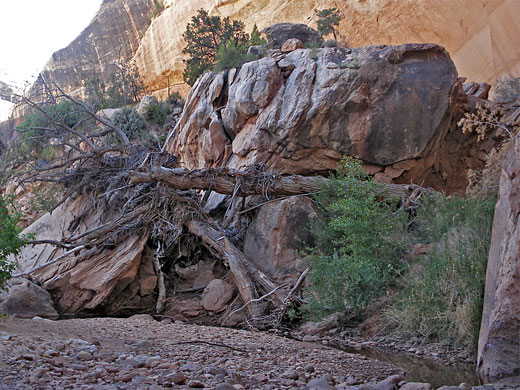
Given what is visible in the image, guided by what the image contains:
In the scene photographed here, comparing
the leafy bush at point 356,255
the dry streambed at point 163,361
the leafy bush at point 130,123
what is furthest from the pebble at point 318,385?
the leafy bush at point 130,123

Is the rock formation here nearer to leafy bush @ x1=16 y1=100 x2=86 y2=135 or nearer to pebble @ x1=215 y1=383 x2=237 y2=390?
leafy bush @ x1=16 y1=100 x2=86 y2=135

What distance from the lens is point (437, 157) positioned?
13117mm

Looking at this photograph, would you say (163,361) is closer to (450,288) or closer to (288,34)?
(450,288)

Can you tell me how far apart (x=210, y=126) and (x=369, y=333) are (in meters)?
8.38

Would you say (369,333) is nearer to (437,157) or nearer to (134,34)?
(437,157)

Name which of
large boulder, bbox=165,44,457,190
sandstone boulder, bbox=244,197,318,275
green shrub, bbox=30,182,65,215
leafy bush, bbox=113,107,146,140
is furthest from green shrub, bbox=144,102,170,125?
sandstone boulder, bbox=244,197,318,275

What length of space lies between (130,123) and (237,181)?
921cm

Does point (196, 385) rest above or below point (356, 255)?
above

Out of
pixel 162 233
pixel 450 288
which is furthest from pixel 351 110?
pixel 450 288

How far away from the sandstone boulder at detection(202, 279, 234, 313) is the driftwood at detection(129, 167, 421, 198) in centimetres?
219

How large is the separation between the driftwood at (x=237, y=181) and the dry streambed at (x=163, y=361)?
4575mm

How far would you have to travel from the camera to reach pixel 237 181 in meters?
10.9

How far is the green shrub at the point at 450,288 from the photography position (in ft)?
19.1

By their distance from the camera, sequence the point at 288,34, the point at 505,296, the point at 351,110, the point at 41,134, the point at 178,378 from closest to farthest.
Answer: the point at 178,378, the point at 505,296, the point at 351,110, the point at 288,34, the point at 41,134
